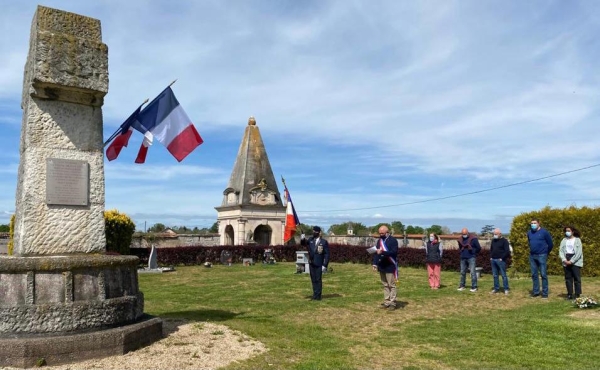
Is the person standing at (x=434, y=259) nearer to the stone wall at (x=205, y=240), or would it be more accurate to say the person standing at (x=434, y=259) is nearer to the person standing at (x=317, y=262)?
the person standing at (x=317, y=262)

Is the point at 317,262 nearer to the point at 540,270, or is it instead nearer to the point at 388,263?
the point at 388,263

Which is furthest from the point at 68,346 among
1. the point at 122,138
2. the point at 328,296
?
the point at 328,296

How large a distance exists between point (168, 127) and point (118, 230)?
15.4m

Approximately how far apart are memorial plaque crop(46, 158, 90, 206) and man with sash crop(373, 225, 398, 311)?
243 inches

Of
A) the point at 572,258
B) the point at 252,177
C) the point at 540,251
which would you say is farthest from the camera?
the point at 252,177

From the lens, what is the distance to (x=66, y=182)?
6754 mm

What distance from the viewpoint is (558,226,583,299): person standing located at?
1147cm

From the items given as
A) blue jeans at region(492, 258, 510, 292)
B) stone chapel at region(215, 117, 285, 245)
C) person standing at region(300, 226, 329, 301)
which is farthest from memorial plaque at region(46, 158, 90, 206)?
stone chapel at region(215, 117, 285, 245)

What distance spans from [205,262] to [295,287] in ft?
43.4

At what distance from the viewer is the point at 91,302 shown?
247 inches

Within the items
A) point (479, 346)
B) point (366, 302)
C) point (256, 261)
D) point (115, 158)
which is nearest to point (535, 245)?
point (366, 302)

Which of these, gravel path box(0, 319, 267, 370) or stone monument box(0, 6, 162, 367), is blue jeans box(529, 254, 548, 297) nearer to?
gravel path box(0, 319, 267, 370)

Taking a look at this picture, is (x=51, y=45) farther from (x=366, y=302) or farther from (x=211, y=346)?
(x=366, y=302)

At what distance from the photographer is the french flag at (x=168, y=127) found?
807 centimetres
